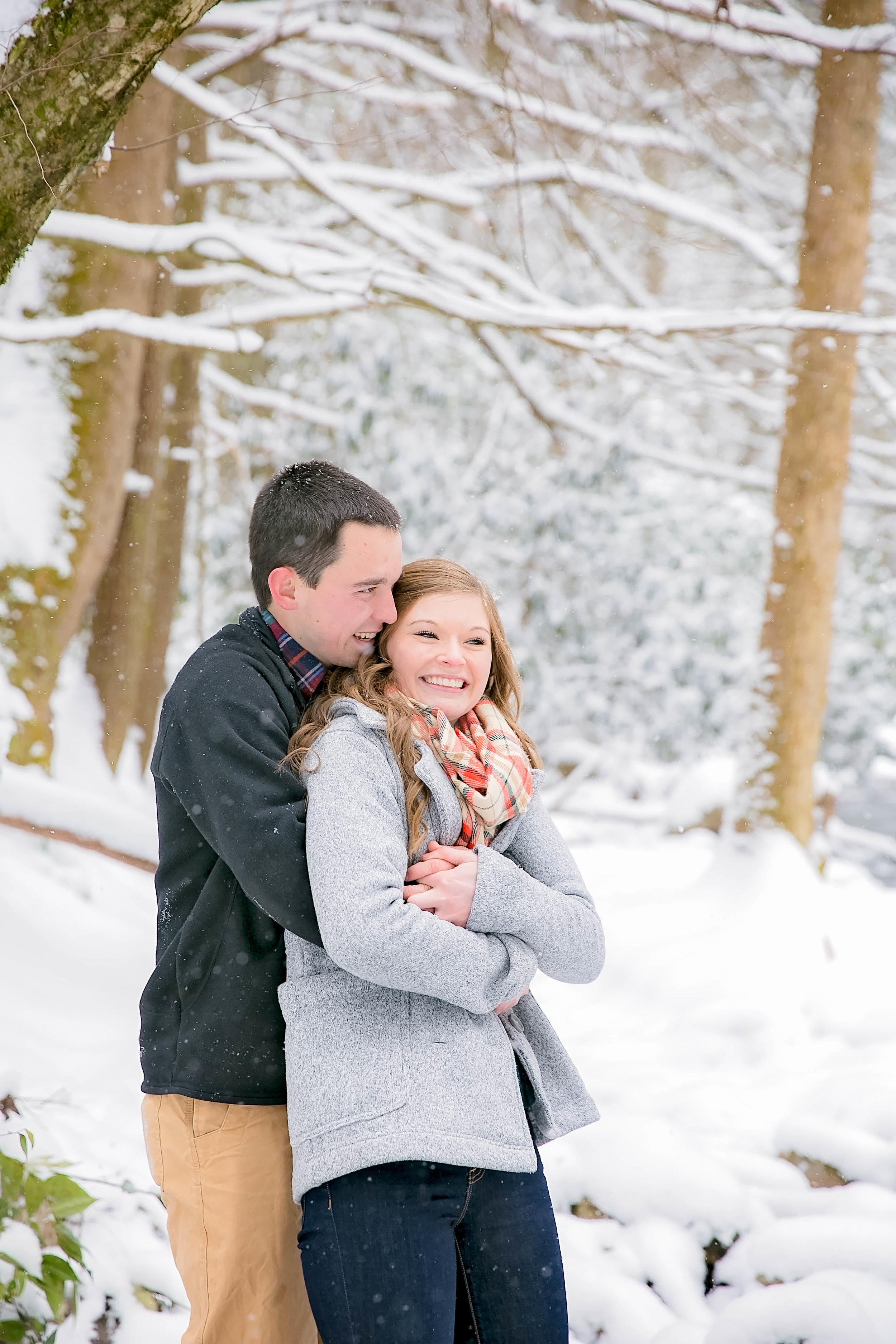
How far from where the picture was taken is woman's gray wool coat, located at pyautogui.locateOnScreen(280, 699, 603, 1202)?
145 centimetres

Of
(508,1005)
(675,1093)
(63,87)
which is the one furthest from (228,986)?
(675,1093)

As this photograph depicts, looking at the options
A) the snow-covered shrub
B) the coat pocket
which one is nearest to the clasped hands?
the coat pocket

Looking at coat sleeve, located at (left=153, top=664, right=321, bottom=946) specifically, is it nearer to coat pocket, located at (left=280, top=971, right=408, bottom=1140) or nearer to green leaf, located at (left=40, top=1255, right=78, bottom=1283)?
coat pocket, located at (left=280, top=971, right=408, bottom=1140)

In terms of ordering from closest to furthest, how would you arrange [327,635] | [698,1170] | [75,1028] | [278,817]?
1. [278,817]
2. [327,635]
3. [698,1170]
4. [75,1028]

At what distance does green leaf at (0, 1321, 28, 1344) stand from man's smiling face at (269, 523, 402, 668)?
1306 mm

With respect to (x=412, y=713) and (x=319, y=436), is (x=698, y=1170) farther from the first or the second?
(x=319, y=436)

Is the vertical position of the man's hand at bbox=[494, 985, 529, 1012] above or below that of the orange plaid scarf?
below

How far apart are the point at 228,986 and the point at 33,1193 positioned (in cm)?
66

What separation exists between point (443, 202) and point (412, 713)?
3905 millimetres

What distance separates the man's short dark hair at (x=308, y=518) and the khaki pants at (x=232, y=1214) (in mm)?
890

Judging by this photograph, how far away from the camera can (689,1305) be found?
2.65 m

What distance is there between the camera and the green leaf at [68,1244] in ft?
6.46

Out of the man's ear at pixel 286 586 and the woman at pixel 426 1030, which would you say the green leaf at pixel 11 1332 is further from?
the man's ear at pixel 286 586

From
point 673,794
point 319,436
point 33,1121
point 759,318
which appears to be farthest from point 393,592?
point 319,436
